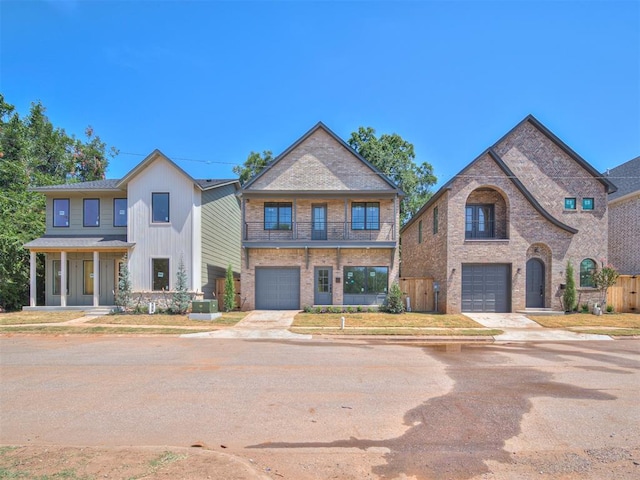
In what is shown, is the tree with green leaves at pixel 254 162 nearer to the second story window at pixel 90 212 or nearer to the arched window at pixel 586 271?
the second story window at pixel 90 212

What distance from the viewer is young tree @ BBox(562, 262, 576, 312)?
20891mm

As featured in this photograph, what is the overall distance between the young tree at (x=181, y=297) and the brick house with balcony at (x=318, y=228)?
11.1 feet

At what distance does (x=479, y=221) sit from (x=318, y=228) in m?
9.70

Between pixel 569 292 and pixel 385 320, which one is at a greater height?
pixel 569 292

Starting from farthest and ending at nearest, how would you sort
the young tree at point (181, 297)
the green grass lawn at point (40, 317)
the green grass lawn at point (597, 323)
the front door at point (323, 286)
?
the front door at point (323, 286) < the young tree at point (181, 297) < the green grass lawn at point (40, 317) < the green grass lawn at point (597, 323)

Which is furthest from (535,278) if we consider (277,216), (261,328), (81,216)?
(81,216)

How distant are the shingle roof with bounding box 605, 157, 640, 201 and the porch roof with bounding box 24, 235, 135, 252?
106 feet

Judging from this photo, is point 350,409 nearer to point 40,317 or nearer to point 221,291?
point 221,291

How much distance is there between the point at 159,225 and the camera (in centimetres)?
2214

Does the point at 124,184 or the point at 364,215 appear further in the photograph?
the point at 364,215

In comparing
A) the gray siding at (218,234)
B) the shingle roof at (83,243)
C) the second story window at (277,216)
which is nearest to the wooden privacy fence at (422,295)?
the second story window at (277,216)

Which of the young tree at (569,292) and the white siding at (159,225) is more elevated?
the white siding at (159,225)

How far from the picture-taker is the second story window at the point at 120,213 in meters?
23.4

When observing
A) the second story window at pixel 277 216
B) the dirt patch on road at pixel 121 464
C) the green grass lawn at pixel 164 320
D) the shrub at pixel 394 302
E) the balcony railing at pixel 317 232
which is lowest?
the green grass lawn at pixel 164 320
